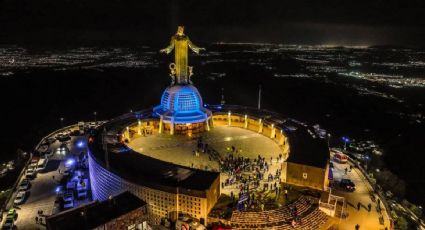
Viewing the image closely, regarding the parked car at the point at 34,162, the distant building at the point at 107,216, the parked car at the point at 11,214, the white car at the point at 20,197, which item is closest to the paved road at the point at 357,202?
the distant building at the point at 107,216

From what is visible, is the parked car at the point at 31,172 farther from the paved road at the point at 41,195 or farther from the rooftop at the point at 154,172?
the rooftop at the point at 154,172

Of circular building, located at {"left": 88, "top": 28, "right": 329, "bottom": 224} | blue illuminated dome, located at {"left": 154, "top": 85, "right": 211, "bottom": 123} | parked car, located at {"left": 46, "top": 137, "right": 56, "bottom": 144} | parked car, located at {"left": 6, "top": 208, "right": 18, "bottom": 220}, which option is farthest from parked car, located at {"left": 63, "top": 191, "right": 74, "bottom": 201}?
parked car, located at {"left": 46, "top": 137, "right": 56, "bottom": 144}

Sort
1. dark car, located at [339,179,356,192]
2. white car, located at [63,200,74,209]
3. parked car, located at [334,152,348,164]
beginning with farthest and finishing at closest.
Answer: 1. parked car, located at [334,152,348,164]
2. dark car, located at [339,179,356,192]
3. white car, located at [63,200,74,209]

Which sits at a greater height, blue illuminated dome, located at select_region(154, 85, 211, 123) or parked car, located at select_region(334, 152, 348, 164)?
blue illuminated dome, located at select_region(154, 85, 211, 123)

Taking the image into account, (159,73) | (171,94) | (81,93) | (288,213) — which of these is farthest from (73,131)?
(159,73)

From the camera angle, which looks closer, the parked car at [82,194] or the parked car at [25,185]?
the parked car at [82,194]

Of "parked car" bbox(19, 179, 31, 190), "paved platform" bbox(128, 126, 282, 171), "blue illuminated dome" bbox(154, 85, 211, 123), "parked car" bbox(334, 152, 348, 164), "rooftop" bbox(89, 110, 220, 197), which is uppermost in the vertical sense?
"blue illuminated dome" bbox(154, 85, 211, 123)

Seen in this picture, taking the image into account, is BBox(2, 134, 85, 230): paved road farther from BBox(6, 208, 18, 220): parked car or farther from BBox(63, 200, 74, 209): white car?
BBox(63, 200, 74, 209): white car

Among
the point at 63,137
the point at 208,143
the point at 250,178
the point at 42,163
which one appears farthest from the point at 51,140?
the point at 250,178

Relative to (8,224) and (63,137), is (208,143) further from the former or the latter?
(63,137)
